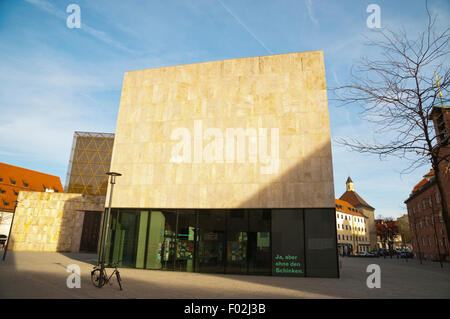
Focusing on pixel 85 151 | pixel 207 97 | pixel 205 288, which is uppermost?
pixel 85 151

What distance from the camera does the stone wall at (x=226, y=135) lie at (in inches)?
723

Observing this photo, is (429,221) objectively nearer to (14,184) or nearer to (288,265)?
(288,265)

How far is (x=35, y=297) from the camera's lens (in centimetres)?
928

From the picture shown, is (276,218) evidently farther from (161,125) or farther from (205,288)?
(161,125)

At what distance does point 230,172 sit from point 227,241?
15.0 ft

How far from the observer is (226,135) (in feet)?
65.0

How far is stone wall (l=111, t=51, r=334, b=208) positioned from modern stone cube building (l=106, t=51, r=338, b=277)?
0.07 metres

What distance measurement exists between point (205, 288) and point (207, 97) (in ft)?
44.0

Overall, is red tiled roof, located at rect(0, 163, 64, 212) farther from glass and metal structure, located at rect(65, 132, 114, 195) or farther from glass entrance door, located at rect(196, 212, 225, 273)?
glass entrance door, located at rect(196, 212, 225, 273)

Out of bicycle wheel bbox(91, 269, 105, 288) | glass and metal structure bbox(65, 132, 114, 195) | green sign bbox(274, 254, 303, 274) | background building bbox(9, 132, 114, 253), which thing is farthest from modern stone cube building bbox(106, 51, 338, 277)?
glass and metal structure bbox(65, 132, 114, 195)

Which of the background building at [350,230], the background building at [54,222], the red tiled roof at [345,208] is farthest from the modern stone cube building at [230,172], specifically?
the red tiled roof at [345,208]

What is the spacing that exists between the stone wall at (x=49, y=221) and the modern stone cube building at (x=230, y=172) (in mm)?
25469

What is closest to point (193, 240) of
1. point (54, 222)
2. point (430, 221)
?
point (54, 222)
